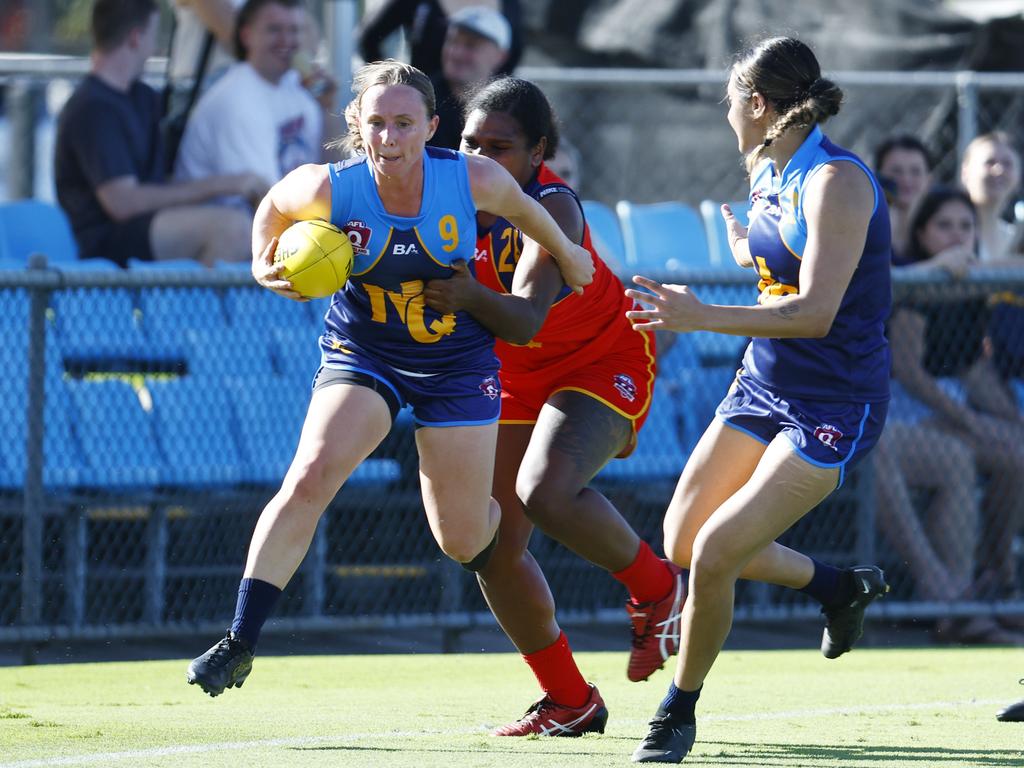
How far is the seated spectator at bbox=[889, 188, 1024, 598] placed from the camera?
29.8 feet

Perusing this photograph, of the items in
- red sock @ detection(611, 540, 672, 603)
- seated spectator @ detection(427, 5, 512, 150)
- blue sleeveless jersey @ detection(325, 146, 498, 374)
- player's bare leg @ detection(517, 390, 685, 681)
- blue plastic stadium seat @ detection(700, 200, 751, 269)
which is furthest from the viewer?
blue plastic stadium seat @ detection(700, 200, 751, 269)

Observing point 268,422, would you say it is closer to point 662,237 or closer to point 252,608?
point 662,237

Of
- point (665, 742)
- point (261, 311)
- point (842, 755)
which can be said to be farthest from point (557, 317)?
point (261, 311)

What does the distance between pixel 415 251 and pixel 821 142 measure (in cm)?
127

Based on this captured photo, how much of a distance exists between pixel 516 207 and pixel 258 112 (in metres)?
4.56

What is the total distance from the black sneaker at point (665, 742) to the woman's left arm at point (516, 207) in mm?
1469

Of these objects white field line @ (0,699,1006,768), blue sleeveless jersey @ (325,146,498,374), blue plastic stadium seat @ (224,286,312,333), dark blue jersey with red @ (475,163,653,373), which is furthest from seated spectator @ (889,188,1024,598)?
blue sleeveless jersey @ (325,146,498,374)

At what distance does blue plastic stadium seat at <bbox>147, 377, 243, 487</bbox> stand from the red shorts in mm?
2516

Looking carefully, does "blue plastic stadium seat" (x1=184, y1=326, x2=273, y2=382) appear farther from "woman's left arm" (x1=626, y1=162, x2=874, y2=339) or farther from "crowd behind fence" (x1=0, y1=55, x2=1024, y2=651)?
"woman's left arm" (x1=626, y1=162, x2=874, y2=339)

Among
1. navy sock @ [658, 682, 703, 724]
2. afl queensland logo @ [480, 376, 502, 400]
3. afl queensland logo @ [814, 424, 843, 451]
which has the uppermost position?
afl queensland logo @ [814, 424, 843, 451]

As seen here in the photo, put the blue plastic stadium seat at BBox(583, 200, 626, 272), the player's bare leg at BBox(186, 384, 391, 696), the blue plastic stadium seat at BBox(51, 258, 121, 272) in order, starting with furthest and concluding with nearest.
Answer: the blue plastic stadium seat at BBox(583, 200, 626, 272) < the blue plastic stadium seat at BBox(51, 258, 121, 272) < the player's bare leg at BBox(186, 384, 391, 696)

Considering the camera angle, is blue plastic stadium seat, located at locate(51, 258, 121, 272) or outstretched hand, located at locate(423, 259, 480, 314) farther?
blue plastic stadium seat, located at locate(51, 258, 121, 272)

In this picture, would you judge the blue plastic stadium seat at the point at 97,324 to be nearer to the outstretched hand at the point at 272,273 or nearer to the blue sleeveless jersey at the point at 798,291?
the outstretched hand at the point at 272,273

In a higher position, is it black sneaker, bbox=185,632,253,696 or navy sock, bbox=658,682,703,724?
black sneaker, bbox=185,632,253,696
